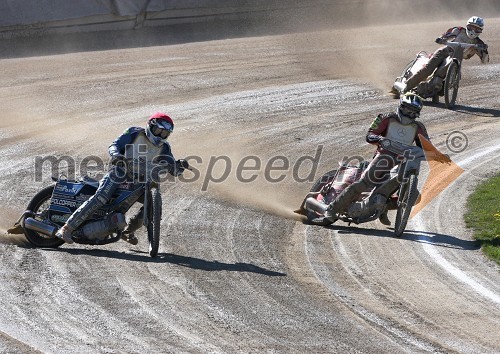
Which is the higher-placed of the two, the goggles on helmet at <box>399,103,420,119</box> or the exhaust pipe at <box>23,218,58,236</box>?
the goggles on helmet at <box>399,103,420,119</box>

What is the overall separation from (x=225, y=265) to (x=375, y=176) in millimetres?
3388

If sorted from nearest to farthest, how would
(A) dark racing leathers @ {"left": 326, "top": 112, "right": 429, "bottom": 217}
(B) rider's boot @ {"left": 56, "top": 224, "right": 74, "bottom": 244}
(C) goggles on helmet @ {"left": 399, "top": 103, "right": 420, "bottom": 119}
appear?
1. (B) rider's boot @ {"left": 56, "top": 224, "right": 74, "bottom": 244}
2. (C) goggles on helmet @ {"left": 399, "top": 103, "right": 420, "bottom": 119}
3. (A) dark racing leathers @ {"left": 326, "top": 112, "right": 429, "bottom": 217}

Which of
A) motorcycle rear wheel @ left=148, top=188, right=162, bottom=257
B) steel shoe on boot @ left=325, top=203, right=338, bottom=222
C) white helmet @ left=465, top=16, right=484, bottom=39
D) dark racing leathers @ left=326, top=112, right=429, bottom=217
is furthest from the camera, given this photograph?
white helmet @ left=465, top=16, right=484, bottom=39

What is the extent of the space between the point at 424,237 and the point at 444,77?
36.2ft

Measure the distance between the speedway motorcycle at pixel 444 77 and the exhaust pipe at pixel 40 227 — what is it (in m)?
14.1

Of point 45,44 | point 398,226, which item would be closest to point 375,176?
point 398,226

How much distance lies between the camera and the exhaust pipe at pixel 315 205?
15.1 meters

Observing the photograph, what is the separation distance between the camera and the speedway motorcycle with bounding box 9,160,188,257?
1274 centimetres

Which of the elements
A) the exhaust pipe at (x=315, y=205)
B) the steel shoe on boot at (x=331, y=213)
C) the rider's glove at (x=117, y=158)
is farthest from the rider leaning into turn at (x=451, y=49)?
the rider's glove at (x=117, y=158)

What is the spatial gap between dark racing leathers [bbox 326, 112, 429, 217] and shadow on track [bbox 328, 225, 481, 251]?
0.63 m

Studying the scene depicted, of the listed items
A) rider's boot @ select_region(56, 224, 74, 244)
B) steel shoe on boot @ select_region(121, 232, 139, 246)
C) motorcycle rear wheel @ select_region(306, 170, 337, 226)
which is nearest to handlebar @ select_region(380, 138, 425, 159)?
motorcycle rear wheel @ select_region(306, 170, 337, 226)

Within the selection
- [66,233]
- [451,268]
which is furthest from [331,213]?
[66,233]

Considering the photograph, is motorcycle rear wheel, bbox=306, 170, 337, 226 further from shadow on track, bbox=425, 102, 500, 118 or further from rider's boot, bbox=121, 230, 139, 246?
shadow on track, bbox=425, 102, 500, 118

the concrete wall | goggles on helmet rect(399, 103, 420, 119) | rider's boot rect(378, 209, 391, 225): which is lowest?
rider's boot rect(378, 209, 391, 225)
